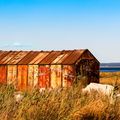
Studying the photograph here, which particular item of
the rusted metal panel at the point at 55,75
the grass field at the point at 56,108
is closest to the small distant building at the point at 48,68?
the rusted metal panel at the point at 55,75

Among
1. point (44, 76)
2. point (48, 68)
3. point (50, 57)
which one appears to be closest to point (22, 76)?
point (44, 76)

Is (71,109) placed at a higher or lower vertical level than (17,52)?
lower

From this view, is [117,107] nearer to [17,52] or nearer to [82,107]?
[82,107]

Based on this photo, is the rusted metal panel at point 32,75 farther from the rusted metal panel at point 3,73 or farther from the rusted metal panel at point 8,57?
the rusted metal panel at point 8,57

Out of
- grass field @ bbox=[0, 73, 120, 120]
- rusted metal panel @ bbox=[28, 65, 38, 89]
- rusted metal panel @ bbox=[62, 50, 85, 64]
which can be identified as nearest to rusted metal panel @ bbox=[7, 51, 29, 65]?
rusted metal panel @ bbox=[28, 65, 38, 89]

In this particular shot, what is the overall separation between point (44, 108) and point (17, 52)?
18.4m

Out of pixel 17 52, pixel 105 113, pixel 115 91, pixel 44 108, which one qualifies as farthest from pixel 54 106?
pixel 17 52

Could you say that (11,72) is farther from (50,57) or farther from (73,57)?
(73,57)

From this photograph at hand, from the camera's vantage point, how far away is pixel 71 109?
344 inches

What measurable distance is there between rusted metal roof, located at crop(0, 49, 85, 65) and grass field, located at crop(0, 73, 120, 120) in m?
13.2

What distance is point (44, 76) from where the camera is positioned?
23.3m

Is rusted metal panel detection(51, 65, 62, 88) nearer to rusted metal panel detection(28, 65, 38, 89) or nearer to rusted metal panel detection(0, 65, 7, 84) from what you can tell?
rusted metal panel detection(28, 65, 38, 89)

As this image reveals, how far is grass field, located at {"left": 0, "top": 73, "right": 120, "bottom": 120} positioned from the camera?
777 cm

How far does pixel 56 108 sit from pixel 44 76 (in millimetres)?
14907
